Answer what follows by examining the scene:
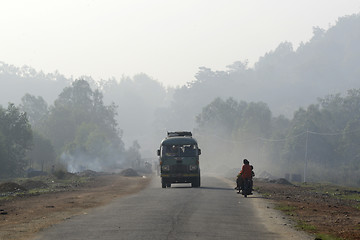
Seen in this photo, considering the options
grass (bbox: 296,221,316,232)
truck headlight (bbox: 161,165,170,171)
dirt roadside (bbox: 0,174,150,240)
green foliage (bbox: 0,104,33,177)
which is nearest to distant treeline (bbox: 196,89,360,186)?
green foliage (bbox: 0,104,33,177)

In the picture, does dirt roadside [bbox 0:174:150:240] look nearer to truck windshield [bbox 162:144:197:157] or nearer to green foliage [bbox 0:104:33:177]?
truck windshield [bbox 162:144:197:157]

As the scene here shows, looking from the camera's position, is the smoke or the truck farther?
the smoke

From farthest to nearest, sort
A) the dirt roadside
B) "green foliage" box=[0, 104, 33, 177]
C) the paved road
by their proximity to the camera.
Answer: "green foliage" box=[0, 104, 33, 177], the dirt roadside, the paved road

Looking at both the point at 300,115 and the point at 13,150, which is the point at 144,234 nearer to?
the point at 13,150

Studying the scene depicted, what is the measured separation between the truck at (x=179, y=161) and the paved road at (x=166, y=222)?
13758 mm

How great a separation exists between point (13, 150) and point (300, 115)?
7810 cm

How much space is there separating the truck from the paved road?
1376 cm

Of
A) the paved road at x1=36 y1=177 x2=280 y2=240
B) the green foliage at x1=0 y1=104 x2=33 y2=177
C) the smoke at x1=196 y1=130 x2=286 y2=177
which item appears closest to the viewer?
the paved road at x1=36 y1=177 x2=280 y2=240

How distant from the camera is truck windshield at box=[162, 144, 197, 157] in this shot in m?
44.7

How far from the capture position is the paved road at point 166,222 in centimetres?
1844

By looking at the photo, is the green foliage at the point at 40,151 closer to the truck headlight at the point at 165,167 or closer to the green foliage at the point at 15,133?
the green foliage at the point at 15,133

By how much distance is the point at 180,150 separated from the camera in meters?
44.8

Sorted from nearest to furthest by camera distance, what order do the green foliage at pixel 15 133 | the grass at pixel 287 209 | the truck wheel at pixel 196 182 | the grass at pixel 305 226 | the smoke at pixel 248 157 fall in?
1. the grass at pixel 305 226
2. the grass at pixel 287 209
3. the truck wheel at pixel 196 182
4. the green foliage at pixel 15 133
5. the smoke at pixel 248 157

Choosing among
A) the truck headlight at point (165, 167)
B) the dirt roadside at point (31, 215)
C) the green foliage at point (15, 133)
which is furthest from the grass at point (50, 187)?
the green foliage at point (15, 133)
